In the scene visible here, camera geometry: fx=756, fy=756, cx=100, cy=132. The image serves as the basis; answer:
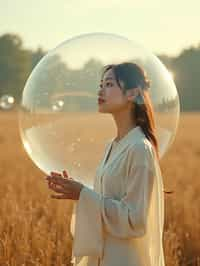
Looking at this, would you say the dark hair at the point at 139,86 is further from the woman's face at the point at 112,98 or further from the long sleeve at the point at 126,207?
the long sleeve at the point at 126,207

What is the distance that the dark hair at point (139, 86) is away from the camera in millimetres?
3154

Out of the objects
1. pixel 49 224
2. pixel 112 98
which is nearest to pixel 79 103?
pixel 112 98

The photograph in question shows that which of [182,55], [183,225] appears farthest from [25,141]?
[182,55]

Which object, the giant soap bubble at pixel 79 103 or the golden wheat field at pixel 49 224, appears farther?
the golden wheat field at pixel 49 224

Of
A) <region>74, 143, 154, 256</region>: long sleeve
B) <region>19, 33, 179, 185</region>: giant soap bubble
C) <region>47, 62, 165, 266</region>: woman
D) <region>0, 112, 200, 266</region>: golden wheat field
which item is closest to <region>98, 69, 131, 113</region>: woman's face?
<region>47, 62, 165, 266</region>: woman

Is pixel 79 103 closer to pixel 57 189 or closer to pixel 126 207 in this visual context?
pixel 57 189

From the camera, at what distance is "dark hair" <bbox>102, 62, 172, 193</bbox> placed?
315 centimetres

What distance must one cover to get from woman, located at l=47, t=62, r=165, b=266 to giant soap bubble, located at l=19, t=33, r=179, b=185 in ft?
0.80

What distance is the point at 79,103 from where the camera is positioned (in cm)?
359

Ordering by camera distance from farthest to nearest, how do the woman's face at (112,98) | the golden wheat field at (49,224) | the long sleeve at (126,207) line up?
1. the golden wheat field at (49,224)
2. the woman's face at (112,98)
3. the long sleeve at (126,207)

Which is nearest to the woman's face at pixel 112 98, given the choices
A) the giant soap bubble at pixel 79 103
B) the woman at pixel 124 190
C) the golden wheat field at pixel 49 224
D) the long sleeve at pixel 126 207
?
the woman at pixel 124 190

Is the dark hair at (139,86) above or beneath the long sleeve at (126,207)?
above

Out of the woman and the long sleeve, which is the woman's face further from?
the long sleeve

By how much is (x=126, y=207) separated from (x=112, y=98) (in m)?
0.46
